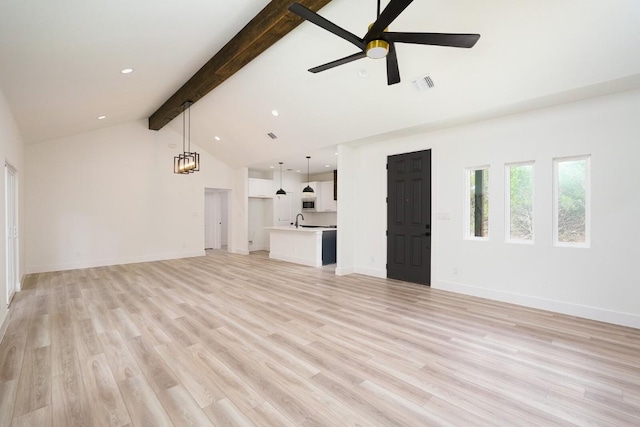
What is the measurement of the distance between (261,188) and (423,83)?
6.97 meters

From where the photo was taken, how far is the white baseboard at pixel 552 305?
3.57 m

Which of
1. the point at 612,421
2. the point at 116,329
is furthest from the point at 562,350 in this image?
the point at 116,329

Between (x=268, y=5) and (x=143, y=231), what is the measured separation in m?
6.92

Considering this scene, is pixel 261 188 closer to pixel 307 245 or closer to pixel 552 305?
pixel 307 245

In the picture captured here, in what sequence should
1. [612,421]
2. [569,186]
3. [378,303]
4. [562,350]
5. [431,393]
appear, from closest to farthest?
[612,421] → [431,393] → [562,350] → [569,186] → [378,303]

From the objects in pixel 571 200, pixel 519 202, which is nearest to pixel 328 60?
pixel 519 202

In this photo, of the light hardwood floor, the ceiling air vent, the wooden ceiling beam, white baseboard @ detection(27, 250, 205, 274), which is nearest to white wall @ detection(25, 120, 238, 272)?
white baseboard @ detection(27, 250, 205, 274)

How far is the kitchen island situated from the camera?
7391 millimetres

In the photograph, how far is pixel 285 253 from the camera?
824cm

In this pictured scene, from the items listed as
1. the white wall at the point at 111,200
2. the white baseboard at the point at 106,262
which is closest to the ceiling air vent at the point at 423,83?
the white wall at the point at 111,200

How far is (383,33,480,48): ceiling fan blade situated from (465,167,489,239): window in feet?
9.69

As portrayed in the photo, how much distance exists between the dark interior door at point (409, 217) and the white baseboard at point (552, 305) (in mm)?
640

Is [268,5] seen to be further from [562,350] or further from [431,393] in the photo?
[562,350]

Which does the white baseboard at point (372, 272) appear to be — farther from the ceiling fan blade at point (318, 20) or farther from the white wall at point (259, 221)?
the white wall at point (259, 221)
